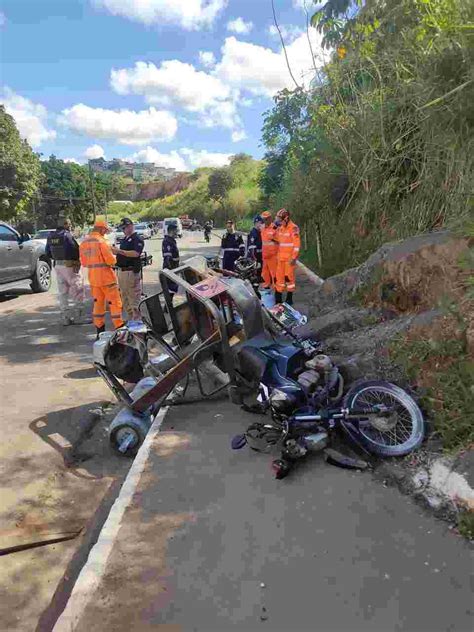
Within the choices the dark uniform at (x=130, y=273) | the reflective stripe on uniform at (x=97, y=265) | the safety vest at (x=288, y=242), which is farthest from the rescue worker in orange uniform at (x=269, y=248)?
the reflective stripe on uniform at (x=97, y=265)

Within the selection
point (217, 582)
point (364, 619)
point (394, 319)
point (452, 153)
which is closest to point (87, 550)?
point (217, 582)

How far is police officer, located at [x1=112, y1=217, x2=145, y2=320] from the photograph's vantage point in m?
7.58

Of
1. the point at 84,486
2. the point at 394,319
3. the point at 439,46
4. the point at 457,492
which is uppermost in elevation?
the point at 439,46

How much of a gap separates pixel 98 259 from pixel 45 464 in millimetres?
3589

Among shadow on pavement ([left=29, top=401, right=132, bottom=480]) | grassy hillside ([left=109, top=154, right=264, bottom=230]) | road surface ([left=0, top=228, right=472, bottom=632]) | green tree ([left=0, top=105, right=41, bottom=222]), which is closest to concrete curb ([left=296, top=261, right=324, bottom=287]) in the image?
shadow on pavement ([left=29, top=401, right=132, bottom=480])

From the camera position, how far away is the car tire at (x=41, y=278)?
39.5 ft

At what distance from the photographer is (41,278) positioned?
40.2 ft

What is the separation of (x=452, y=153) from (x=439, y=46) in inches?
44.9

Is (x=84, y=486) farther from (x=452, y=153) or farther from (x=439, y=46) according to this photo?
(x=439, y=46)

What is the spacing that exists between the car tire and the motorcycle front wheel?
1015 cm

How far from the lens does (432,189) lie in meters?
6.38

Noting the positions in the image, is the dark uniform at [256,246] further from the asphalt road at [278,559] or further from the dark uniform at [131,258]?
the asphalt road at [278,559]

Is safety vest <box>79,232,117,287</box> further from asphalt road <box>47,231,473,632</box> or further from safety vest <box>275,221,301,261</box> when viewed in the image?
asphalt road <box>47,231,473,632</box>

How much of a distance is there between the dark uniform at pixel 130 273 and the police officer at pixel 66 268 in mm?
1259
